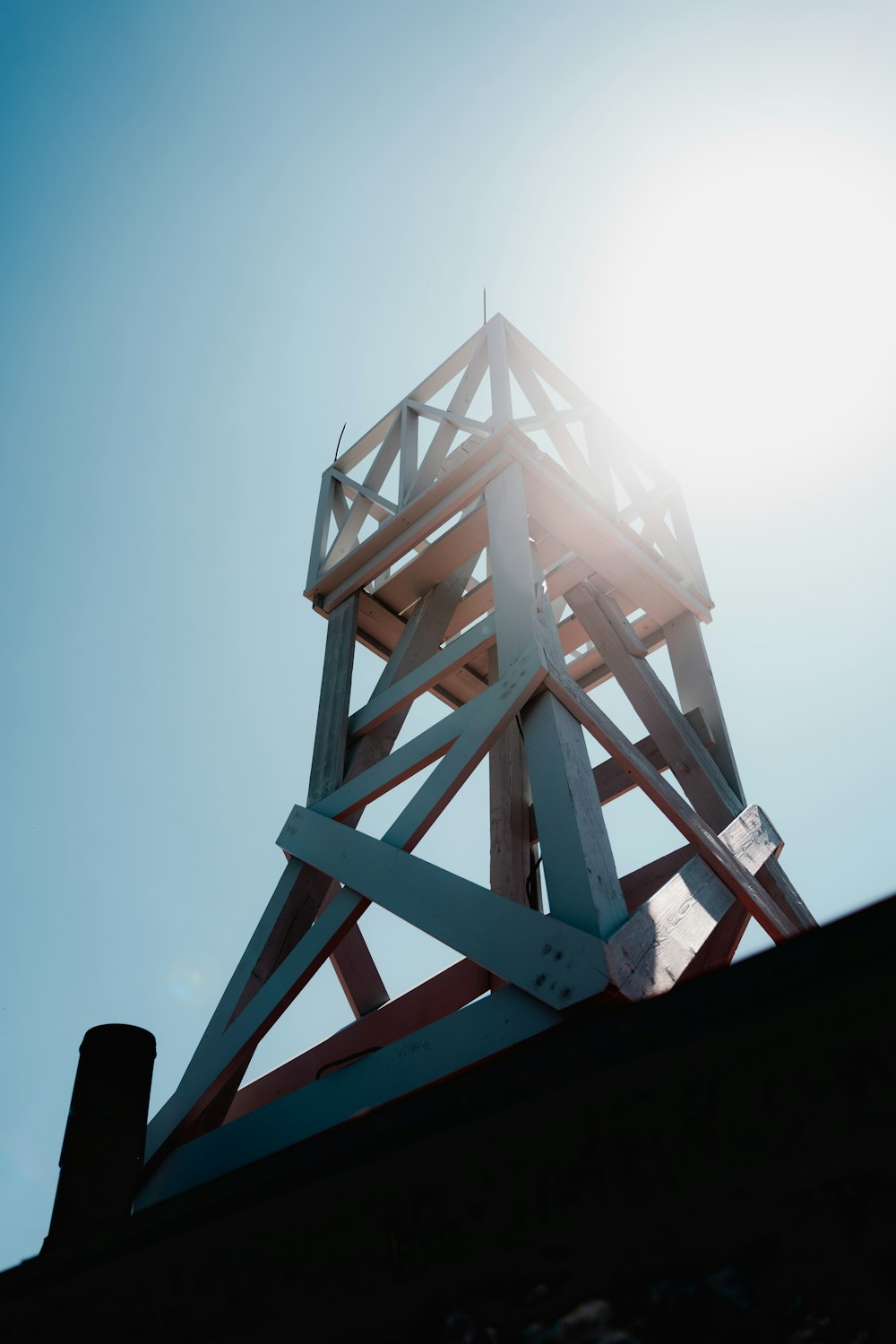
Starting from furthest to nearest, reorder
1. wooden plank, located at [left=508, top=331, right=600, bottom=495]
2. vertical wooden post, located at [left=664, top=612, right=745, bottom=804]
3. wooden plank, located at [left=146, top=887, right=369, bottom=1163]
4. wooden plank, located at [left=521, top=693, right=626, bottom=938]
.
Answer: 1. wooden plank, located at [left=508, top=331, right=600, bottom=495]
2. vertical wooden post, located at [left=664, top=612, right=745, bottom=804]
3. wooden plank, located at [left=146, top=887, right=369, bottom=1163]
4. wooden plank, located at [left=521, top=693, right=626, bottom=938]

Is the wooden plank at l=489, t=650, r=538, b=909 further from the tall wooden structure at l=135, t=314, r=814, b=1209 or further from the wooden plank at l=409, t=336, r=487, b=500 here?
the wooden plank at l=409, t=336, r=487, b=500

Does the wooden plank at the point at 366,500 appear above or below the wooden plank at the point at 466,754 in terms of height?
above

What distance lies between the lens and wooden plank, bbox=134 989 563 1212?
247 centimetres

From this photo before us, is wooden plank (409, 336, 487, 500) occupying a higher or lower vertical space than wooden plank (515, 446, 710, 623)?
higher

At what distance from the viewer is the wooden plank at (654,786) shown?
3.37 metres

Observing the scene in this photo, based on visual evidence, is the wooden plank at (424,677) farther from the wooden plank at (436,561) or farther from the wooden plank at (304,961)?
the wooden plank at (436,561)

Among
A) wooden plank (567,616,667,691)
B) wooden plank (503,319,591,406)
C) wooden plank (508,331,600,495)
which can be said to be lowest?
wooden plank (567,616,667,691)

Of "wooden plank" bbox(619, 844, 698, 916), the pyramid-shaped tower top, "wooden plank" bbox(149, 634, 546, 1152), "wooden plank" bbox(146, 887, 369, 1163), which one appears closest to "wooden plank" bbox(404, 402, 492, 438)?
the pyramid-shaped tower top

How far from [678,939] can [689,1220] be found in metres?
2.04

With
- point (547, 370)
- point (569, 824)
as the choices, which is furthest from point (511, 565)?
point (547, 370)

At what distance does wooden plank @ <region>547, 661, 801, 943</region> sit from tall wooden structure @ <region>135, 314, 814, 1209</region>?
12 millimetres

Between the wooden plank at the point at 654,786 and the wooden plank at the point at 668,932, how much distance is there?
73 mm

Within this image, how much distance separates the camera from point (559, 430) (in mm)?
5621

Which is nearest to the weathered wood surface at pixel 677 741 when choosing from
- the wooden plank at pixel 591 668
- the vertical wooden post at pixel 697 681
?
the vertical wooden post at pixel 697 681
